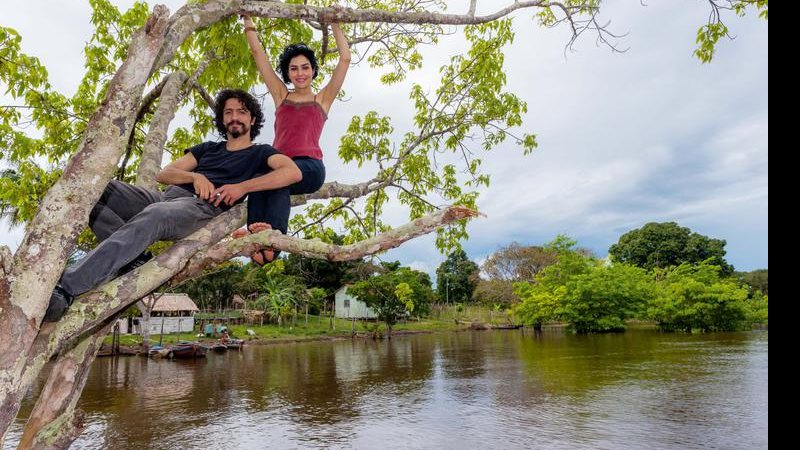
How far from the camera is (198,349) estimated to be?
2978 centimetres

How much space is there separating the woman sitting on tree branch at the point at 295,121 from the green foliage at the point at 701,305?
4365 centimetres

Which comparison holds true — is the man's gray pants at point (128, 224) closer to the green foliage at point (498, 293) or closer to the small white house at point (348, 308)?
the small white house at point (348, 308)

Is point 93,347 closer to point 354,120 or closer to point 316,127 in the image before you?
point 316,127

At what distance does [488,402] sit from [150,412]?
10.7m

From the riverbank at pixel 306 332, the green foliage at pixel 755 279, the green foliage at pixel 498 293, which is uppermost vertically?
the green foliage at pixel 755 279

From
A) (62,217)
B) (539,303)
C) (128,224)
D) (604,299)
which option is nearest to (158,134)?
(128,224)

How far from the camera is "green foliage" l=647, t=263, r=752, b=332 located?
39.5 metres

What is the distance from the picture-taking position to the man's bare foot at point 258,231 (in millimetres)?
2736

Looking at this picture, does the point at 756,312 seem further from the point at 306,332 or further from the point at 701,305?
the point at 306,332

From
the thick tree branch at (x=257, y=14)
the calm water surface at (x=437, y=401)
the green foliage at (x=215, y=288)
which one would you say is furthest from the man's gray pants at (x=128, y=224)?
the green foliage at (x=215, y=288)

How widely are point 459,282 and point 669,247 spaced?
77.7 ft

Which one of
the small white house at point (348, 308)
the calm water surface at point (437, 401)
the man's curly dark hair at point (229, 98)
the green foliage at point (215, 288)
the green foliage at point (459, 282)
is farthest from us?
the green foliage at point (459, 282)
